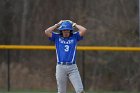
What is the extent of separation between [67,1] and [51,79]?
10500 millimetres

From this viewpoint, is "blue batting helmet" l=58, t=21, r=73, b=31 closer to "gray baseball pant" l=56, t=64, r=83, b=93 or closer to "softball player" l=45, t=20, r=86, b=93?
"softball player" l=45, t=20, r=86, b=93

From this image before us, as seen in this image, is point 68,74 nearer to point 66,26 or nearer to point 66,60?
point 66,60

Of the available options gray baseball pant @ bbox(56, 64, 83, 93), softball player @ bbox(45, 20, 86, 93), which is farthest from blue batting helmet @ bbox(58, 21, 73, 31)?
gray baseball pant @ bbox(56, 64, 83, 93)

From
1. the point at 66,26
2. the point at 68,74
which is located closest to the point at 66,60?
the point at 68,74

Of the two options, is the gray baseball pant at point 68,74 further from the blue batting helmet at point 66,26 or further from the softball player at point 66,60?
the blue batting helmet at point 66,26

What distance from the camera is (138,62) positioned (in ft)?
69.5

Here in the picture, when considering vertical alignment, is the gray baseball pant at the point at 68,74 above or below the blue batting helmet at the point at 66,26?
below

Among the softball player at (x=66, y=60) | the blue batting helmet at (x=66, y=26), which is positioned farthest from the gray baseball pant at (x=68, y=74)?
the blue batting helmet at (x=66, y=26)

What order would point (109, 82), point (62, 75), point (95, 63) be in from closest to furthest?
point (62, 75) → point (109, 82) → point (95, 63)

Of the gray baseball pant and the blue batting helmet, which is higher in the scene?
the blue batting helmet

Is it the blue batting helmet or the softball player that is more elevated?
the blue batting helmet

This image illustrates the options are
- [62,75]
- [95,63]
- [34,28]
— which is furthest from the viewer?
[34,28]

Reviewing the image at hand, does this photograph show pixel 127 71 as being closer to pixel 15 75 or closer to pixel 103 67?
pixel 103 67

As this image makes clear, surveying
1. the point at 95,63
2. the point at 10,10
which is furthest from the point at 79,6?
the point at 95,63
